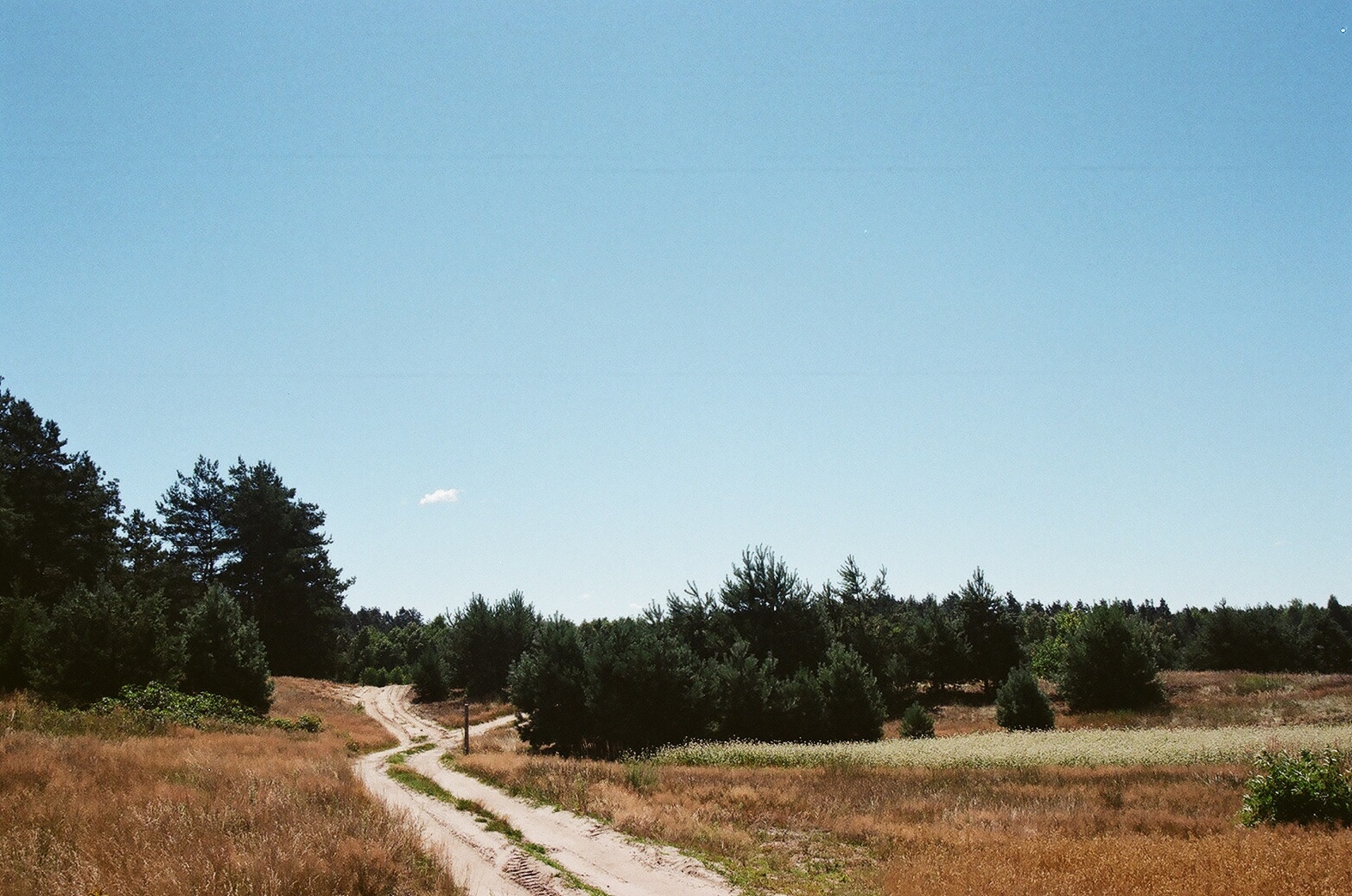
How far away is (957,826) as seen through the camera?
13422mm

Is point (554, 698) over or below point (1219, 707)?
over

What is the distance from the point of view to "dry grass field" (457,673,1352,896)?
958cm

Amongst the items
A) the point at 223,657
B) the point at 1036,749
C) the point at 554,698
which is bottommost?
the point at 1036,749

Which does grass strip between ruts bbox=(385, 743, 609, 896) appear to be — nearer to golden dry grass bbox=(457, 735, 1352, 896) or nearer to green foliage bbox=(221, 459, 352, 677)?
golden dry grass bbox=(457, 735, 1352, 896)

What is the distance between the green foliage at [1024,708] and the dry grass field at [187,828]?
3023cm

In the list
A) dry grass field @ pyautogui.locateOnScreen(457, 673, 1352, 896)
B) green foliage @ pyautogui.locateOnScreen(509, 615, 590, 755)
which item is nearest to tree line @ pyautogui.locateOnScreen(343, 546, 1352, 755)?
green foliage @ pyautogui.locateOnScreen(509, 615, 590, 755)

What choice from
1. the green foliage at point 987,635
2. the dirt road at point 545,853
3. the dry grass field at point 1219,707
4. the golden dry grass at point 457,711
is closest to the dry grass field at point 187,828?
the dirt road at point 545,853

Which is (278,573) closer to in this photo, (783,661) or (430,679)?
(430,679)

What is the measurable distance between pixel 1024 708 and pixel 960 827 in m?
25.0

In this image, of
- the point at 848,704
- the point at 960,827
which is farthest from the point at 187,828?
the point at 848,704

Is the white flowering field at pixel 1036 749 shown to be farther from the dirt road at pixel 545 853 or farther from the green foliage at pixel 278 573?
the green foliage at pixel 278 573

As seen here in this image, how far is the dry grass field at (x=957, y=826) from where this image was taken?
31.4 feet

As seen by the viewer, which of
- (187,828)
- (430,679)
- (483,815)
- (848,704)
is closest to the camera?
(187,828)

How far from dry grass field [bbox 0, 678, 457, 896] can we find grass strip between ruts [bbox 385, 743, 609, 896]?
2.03m
